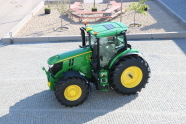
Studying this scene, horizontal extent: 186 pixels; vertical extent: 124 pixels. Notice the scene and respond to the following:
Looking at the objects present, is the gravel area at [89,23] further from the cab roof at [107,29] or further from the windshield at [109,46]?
the windshield at [109,46]

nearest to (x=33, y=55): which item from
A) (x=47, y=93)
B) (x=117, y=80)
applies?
(x=47, y=93)

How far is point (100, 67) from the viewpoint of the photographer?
8398 mm

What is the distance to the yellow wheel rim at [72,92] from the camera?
26.2 feet

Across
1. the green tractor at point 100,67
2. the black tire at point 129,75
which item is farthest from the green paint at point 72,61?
the black tire at point 129,75

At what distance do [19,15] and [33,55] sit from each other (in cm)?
798

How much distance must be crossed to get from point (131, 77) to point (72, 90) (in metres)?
2.00

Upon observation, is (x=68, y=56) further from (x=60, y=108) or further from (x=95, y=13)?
(x=95, y=13)

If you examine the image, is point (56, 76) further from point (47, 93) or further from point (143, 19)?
point (143, 19)

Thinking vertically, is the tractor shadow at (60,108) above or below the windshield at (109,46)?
below

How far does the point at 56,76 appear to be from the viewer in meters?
8.37

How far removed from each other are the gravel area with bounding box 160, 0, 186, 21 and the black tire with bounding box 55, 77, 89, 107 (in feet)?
35.3

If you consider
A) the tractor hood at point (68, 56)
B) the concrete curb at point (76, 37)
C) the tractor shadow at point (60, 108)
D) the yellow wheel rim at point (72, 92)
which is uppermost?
the tractor hood at point (68, 56)

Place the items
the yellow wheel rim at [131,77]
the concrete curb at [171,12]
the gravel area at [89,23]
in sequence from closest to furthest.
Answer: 1. the yellow wheel rim at [131,77]
2. the gravel area at [89,23]
3. the concrete curb at [171,12]

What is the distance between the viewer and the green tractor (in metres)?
8.04
